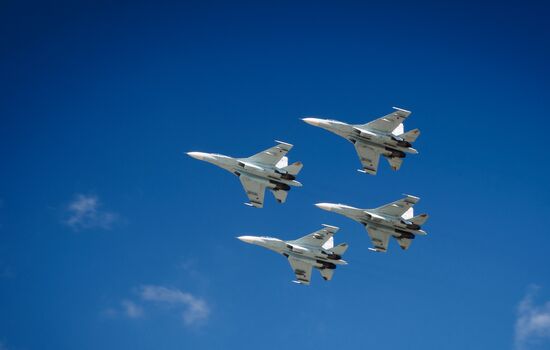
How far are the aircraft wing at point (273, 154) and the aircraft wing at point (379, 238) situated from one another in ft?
51.8

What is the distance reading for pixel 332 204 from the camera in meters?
141

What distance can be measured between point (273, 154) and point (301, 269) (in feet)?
55.7

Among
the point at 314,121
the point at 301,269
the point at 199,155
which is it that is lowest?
the point at 301,269

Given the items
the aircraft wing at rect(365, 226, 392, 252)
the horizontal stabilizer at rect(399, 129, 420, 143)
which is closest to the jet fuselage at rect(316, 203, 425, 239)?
the aircraft wing at rect(365, 226, 392, 252)

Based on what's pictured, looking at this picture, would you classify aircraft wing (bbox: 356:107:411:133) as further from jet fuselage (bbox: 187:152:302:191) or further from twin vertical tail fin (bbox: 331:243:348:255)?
twin vertical tail fin (bbox: 331:243:348:255)

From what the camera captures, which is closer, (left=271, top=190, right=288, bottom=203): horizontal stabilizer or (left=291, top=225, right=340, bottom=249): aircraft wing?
(left=271, top=190, right=288, bottom=203): horizontal stabilizer

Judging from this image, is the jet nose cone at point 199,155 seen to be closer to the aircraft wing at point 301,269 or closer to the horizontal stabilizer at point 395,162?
the aircraft wing at point 301,269

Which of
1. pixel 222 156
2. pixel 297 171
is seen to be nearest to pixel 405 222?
pixel 297 171

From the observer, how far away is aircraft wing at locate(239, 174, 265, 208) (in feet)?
468

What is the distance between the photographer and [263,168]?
140 metres

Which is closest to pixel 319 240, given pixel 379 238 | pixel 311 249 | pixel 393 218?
pixel 311 249

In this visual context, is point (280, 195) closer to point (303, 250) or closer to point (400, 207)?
point (303, 250)

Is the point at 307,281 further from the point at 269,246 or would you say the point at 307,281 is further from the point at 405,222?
the point at 405,222

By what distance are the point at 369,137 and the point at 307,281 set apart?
2231cm
